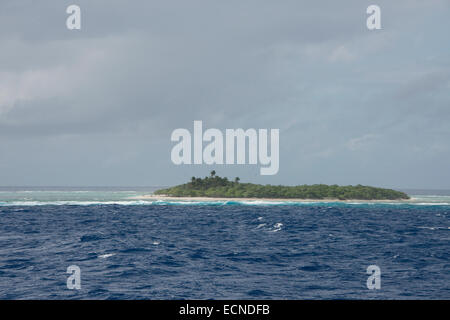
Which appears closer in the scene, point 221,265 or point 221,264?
point 221,265

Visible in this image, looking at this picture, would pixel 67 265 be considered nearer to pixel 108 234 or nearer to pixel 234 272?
pixel 234 272

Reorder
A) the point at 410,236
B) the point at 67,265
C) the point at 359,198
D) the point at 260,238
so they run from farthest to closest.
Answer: the point at 359,198 < the point at 410,236 < the point at 260,238 < the point at 67,265

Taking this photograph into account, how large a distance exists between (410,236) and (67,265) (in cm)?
4272

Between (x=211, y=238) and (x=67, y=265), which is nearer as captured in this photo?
(x=67, y=265)

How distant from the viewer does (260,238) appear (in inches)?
1871

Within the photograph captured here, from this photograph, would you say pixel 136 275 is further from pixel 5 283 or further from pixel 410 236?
pixel 410 236

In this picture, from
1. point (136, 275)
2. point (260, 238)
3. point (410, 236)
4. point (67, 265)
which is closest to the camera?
point (136, 275)
